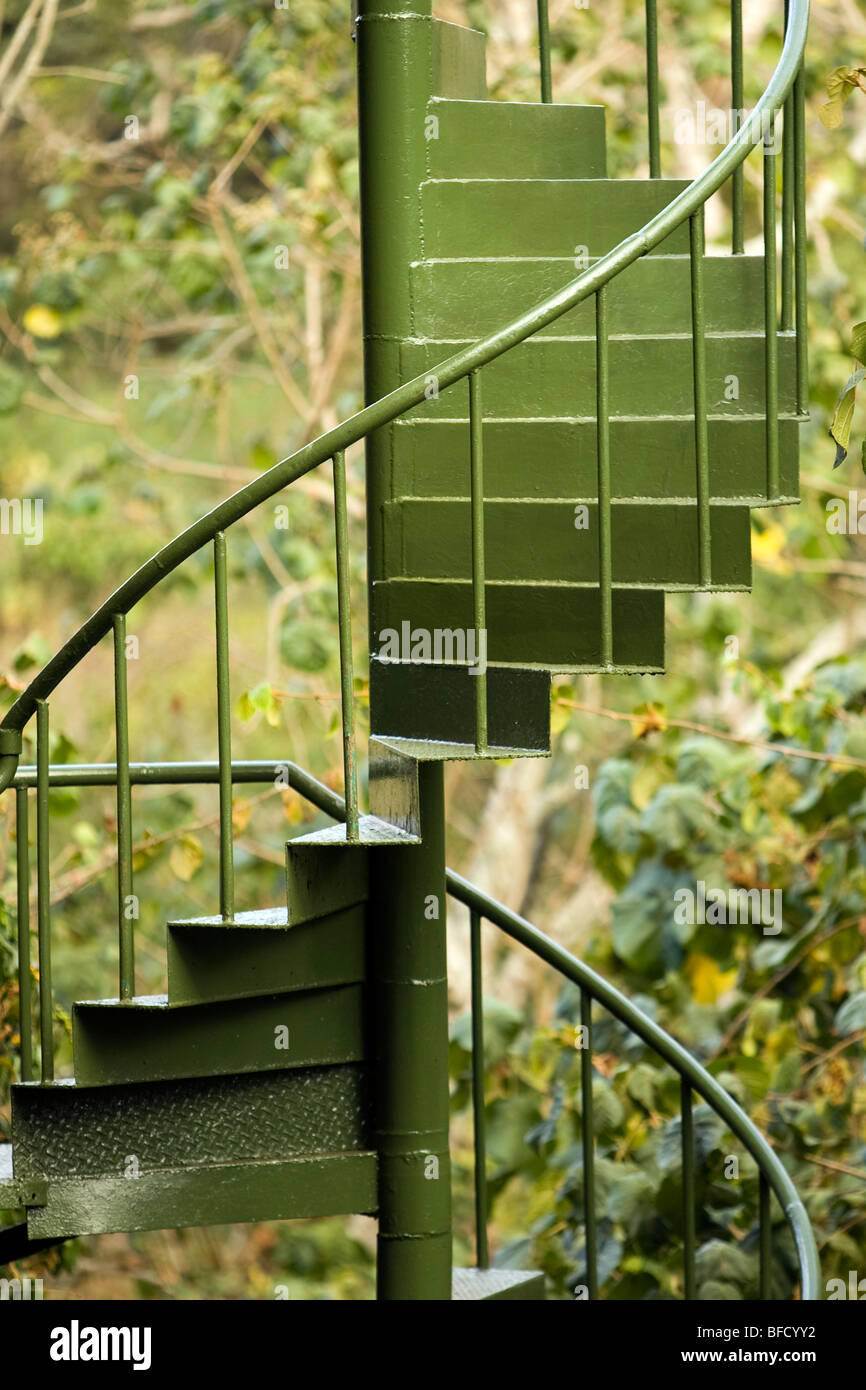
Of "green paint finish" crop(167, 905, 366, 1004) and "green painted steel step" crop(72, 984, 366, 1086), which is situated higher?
"green paint finish" crop(167, 905, 366, 1004)

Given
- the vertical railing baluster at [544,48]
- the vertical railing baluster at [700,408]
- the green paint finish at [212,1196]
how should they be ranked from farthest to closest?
the vertical railing baluster at [544,48] → the green paint finish at [212,1196] → the vertical railing baluster at [700,408]

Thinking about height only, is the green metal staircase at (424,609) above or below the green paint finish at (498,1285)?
above

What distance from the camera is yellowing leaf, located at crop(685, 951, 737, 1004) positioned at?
14.4 feet

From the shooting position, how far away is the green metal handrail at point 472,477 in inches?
114

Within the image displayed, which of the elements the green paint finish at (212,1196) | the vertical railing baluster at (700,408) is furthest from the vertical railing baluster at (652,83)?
the green paint finish at (212,1196)

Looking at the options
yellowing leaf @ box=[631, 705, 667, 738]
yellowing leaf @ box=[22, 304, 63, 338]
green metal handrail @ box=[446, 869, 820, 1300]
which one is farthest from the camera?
yellowing leaf @ box=[22, 304, 63, 338]

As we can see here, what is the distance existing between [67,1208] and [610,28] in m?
5.04

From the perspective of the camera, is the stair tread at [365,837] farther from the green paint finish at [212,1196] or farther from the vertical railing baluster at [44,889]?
the green paint finish at [212,1196]

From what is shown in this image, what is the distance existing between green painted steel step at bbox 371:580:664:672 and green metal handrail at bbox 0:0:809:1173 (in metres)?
0.07

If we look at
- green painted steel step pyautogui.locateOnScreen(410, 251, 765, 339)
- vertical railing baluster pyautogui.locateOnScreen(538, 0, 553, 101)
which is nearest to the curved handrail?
green painted steel step pyautogui.locateOnScreen(410, 251, 765, 339)

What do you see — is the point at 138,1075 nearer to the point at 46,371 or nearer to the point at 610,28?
the point at 46,371

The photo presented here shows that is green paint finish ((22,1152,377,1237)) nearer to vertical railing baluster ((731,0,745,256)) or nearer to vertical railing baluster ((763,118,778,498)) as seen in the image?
vertical railing baluster ((763,118,778,498))

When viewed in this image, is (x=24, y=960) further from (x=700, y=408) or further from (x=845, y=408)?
(x=845, y=408)

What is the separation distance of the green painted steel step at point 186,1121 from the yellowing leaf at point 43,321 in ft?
10.1
